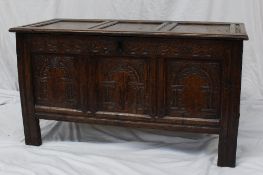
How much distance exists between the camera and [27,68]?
7.93 feet

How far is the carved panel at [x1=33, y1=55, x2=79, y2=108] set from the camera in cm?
237

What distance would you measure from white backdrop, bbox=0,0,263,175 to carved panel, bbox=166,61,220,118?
29 centimetres

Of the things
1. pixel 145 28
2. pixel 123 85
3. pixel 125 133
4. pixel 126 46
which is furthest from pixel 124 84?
pixel 125 133

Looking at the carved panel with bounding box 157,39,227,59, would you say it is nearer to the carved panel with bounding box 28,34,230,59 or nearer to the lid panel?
the carved panel with bounding box 28,34,230,59

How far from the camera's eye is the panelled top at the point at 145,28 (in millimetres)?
2115

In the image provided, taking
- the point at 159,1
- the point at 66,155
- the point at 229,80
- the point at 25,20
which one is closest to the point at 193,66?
the point at 229,80

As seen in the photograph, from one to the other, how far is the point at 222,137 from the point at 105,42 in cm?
78

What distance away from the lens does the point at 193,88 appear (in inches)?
87.0

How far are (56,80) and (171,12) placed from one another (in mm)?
1151

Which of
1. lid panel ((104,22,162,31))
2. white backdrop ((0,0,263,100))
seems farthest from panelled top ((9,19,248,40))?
white backdrop ((0,0,263,100))

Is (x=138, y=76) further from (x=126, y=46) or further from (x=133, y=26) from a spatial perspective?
(x=133, y=26)

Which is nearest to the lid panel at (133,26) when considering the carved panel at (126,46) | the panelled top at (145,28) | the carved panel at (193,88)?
the panelled top at (145,28)

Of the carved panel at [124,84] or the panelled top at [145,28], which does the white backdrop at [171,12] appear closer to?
the panelled top at [145,28]

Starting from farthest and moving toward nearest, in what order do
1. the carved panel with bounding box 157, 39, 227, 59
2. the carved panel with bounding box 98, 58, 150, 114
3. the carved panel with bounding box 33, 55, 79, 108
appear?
1. the carved panel with bounding box 33, 55, 79, 108
2. the carved panel with bounding box 98, 58, 150, 114
3. the carved panel with bounding box 157, 39, 227, 59
